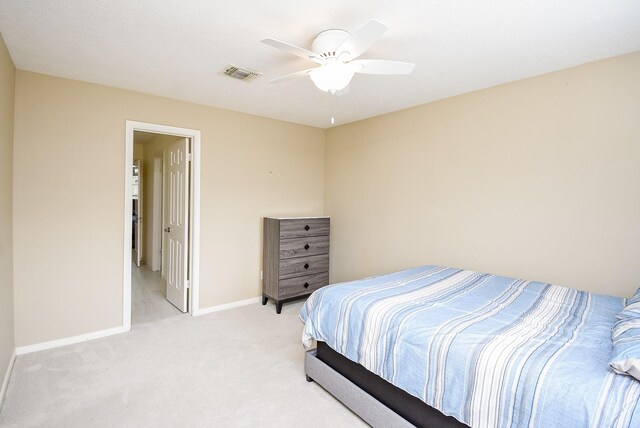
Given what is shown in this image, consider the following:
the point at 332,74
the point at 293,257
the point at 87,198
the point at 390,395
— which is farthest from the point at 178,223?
the point at 390,395

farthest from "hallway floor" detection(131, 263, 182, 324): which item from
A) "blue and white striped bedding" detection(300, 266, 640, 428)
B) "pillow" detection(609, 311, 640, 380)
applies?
"pillow" detection(609, 311, 640, 380)

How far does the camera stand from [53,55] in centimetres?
236

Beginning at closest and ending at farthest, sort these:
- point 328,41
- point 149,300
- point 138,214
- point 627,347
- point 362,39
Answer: point 627,347, point 362,39, point 328,41, point 149,300, point 138,214

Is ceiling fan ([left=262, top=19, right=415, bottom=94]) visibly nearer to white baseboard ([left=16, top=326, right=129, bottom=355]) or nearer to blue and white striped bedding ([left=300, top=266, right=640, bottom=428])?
blue and white striped bedding ([left=300, top=266, right=640, bottom=428])

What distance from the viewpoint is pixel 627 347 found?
1230 mm

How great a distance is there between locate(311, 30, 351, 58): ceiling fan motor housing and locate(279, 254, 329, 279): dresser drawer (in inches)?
94.0

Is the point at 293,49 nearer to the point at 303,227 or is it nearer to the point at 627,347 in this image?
the point at 627,347

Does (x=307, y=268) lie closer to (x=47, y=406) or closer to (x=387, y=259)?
(x=387, y=259)

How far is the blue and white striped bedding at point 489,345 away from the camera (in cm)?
115

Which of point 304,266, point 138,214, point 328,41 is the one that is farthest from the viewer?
point 138,214

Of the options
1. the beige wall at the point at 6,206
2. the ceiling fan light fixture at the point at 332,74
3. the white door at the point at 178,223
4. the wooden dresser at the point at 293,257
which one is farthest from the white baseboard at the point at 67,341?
the ceiling fan light fixture at the point at 332,74

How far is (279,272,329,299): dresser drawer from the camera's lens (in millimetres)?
3791

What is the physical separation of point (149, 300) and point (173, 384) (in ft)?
6.90

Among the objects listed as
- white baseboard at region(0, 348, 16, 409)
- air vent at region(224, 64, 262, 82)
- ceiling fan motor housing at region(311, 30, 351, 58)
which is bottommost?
white baseboard at region(0, 348, 16, 409)
